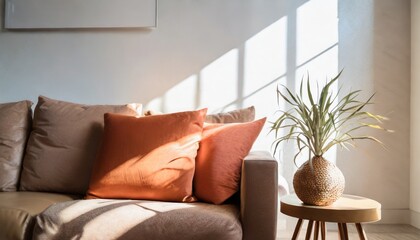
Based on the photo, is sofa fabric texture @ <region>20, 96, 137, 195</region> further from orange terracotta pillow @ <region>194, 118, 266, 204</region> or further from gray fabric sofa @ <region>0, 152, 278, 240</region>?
orange terracotta pillow @ <region>194, 118, 266, 204</region>

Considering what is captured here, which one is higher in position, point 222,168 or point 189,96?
point 189,96

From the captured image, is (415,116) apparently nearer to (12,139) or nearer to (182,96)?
(182,96)

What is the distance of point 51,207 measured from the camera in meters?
2.03

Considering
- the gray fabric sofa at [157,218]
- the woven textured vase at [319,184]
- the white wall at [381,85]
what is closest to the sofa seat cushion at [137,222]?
the gray fabric sofa at [157,218]

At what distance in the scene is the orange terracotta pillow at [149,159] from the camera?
219 centimetres

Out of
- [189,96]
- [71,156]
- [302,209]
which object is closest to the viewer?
[302,209]

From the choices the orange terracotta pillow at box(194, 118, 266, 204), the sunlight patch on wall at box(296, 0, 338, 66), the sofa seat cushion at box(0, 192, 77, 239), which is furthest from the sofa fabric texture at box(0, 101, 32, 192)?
the sunlight patch on wall at box(296, 0, 338, 66)


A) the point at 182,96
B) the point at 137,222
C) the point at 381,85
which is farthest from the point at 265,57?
the point at 137,222

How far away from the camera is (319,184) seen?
1.91 meters

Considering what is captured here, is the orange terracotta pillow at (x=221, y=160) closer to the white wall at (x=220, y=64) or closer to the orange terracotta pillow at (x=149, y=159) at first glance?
the orange terracotta pillow at (x=149, y=159)

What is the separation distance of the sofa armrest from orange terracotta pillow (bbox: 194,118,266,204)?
25cm

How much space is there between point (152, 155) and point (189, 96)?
1015 millimetres

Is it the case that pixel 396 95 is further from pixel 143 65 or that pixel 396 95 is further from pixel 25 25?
pixel 25 25

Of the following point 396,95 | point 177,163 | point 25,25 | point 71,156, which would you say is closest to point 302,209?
point 177,163
